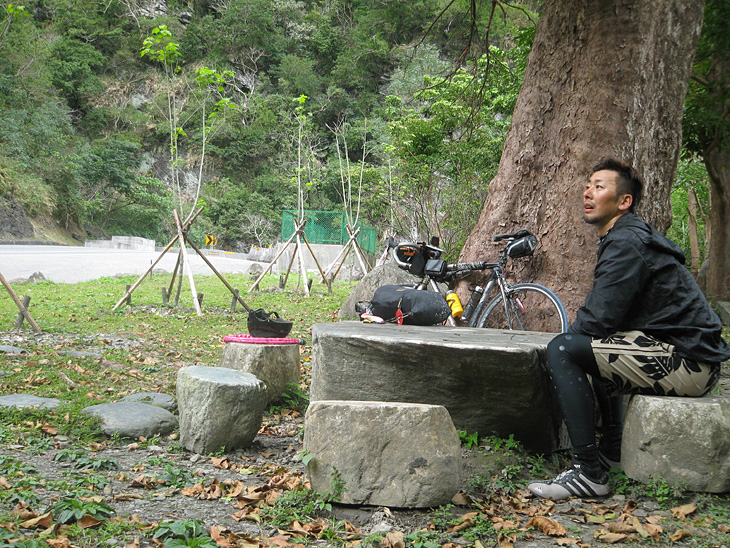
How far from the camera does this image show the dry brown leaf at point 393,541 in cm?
255

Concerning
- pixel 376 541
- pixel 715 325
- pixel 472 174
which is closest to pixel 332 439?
pixel 376 541

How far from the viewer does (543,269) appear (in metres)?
5.30

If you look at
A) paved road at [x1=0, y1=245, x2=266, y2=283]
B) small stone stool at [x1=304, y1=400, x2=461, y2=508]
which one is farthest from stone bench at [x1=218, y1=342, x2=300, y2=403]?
paved road at [x1=0, y1=245, x2=266, y2=283]

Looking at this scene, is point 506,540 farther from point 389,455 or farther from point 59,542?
point 59,542

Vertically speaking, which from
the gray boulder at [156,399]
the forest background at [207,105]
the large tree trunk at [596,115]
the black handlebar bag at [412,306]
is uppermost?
the forest background at [207,105]

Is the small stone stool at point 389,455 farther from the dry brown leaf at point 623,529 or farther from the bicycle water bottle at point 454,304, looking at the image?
the bicycle water bottle at point 454,304

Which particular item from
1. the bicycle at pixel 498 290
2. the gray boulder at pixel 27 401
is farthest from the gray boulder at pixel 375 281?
the gray boulder at pixel 27 401

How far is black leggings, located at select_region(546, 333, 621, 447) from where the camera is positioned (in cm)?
313

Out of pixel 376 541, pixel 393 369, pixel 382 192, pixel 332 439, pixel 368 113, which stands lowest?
pixel 376 541

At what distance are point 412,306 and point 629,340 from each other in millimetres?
1878

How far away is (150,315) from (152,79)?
113 ft

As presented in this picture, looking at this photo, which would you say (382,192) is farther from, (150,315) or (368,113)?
(368,113)

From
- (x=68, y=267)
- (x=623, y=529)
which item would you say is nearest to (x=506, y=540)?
(x=623, y=529)

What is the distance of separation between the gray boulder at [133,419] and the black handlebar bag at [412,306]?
1790 millimetres
